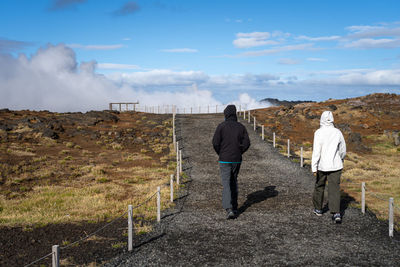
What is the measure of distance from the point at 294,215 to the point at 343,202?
2438 millimetres

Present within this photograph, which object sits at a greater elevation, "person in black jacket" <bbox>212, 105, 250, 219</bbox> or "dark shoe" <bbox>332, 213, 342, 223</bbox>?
"person in black jacket" <bbox>212, 105, 250, 219</bbox>

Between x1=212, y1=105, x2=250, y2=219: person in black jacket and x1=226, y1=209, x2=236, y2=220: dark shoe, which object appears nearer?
x1=212, y1=105, x2=250, y2=219: person in black jacket

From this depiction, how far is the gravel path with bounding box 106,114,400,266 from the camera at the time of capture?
19.9 feet

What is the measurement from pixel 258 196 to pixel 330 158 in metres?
3.92

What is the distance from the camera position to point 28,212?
12.0 m

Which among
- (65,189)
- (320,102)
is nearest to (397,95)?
(320,102)

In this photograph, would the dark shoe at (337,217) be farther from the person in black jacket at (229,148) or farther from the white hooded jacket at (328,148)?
the person in black jacket at (229,148)

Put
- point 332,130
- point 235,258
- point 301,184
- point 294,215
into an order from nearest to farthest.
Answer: point 235,258 < point 332,130 < point 294,215 < point 301,184

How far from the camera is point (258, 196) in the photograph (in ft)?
36.9

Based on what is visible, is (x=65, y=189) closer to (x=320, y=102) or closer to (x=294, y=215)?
(x=294, y=215)

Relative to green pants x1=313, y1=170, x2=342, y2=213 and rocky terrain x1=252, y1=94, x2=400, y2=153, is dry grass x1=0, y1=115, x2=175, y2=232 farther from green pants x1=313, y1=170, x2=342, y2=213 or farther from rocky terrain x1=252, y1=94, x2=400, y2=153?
rocky terrain x1=252, y1=94, x2=400, y2=153

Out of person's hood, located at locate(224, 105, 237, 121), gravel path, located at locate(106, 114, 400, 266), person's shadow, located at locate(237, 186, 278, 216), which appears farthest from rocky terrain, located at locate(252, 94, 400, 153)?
person's hood, located at locate(224, 105, 237, 121)

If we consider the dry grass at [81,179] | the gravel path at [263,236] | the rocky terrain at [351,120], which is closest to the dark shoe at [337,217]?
the gravel path at [263,236]

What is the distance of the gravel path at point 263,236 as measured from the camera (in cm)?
607
